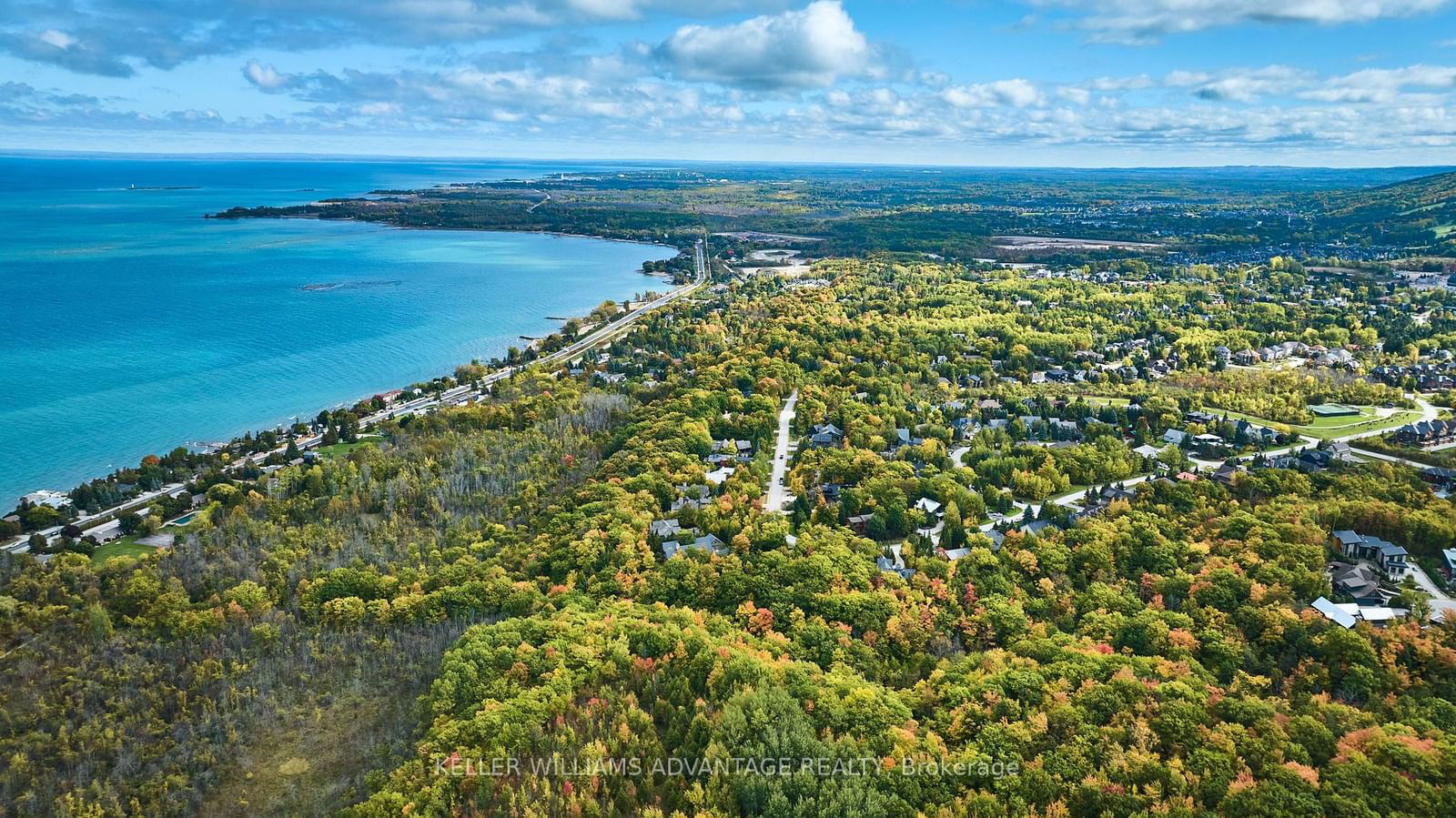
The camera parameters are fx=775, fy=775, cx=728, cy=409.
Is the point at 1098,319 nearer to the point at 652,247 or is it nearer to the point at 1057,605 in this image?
the point at 1057,605

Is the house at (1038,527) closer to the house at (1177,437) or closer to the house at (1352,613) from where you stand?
the house at (1352,613)

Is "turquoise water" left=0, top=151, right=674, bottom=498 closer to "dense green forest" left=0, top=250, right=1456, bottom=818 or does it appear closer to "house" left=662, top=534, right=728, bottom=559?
"dense green forest" left=0, top=250, right=1456, bottom=818

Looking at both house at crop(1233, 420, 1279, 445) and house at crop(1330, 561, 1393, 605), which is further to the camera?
house at crop(1233, 420, 1279, 445)

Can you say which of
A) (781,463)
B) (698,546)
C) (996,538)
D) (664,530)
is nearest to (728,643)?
(698,546)

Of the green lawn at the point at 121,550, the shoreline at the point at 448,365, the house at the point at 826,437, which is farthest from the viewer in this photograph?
the shoreline at the point at 448,365

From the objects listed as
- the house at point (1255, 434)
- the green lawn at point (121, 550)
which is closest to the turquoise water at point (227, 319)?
the green lawn at point (121, 550)

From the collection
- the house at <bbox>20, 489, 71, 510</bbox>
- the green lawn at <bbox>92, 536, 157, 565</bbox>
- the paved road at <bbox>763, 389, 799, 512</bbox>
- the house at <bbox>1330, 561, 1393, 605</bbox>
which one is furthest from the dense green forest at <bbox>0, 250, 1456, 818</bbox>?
the house at <bbox>20, 489, 71, 510</bbox>
